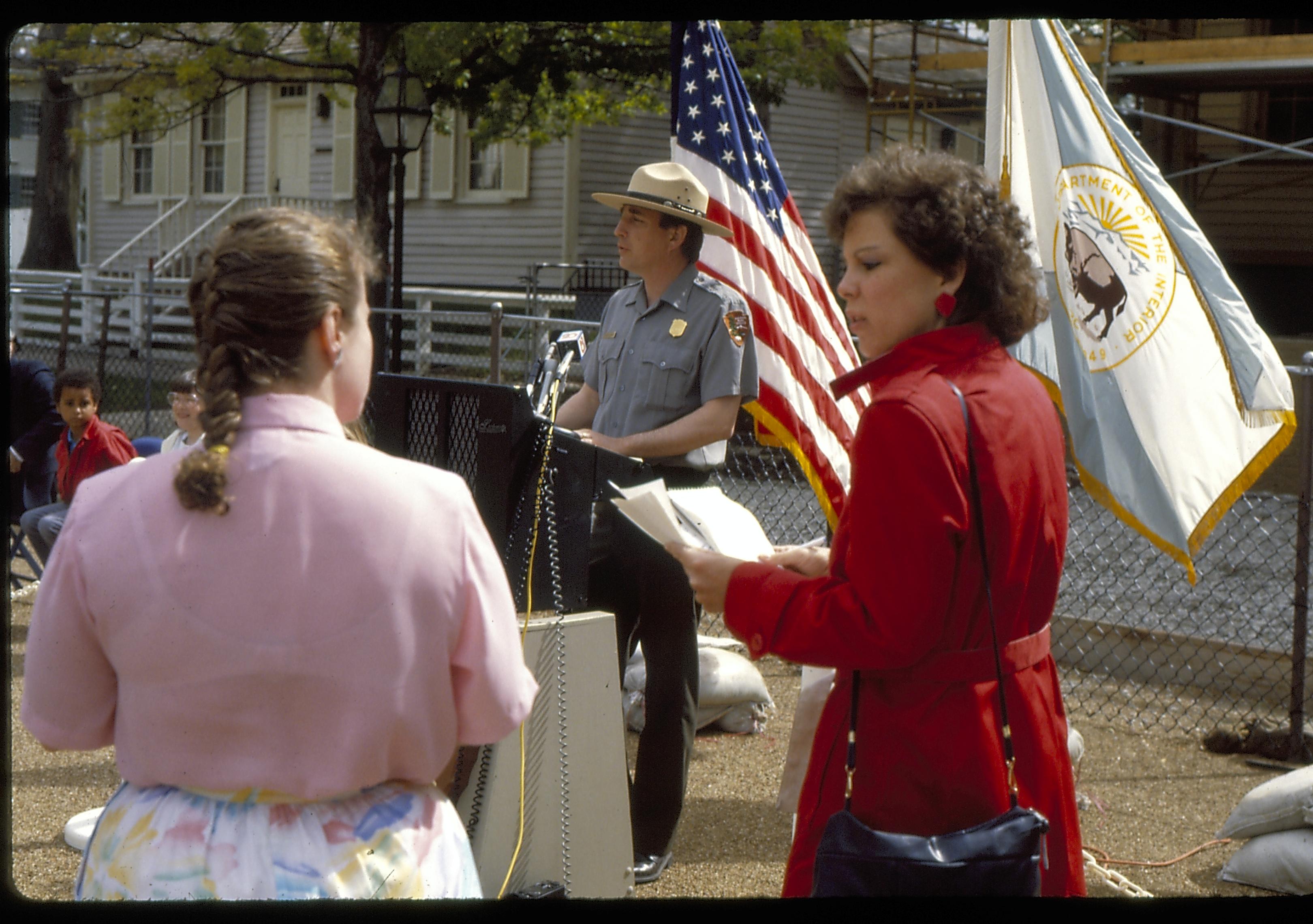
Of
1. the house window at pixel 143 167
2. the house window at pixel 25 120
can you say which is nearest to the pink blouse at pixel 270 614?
the house window at pixel 143 167

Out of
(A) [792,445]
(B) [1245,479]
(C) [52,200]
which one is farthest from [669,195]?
(C) [52,200]

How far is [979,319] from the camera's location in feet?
7.27

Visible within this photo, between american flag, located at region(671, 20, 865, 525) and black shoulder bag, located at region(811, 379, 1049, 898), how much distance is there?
309 centimetres

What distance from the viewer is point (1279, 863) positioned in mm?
4004

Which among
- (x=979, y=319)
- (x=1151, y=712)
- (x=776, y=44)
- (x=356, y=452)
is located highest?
(x=776, y=44)

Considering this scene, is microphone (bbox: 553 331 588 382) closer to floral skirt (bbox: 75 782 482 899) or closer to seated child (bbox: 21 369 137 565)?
floral skirt (bbox: 75 782 482 899)

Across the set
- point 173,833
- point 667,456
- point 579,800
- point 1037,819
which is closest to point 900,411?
point 1037,819

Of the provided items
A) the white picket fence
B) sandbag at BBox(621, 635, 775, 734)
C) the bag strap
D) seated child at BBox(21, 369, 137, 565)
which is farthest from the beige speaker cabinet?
the white picket fence

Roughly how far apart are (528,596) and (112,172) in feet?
86.3

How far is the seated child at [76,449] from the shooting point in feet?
23.4

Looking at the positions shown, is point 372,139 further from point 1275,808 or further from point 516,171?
point 1275,808

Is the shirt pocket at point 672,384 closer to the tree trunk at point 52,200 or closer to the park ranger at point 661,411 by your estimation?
the park ranger at point 661,411

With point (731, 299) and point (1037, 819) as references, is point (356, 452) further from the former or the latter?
point (731, 299)

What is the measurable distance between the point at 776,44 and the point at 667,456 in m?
13.2
